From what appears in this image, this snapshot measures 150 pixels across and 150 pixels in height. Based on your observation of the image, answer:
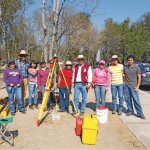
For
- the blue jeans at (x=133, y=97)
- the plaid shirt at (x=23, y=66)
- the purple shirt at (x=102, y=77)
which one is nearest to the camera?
the blue jeans at (x=133, y=97)

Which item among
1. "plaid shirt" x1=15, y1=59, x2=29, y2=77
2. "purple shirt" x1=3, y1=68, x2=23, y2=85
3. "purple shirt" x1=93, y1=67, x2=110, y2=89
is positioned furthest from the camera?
"plaid shirt" x1=15, y1=59, x2=29, y2=77

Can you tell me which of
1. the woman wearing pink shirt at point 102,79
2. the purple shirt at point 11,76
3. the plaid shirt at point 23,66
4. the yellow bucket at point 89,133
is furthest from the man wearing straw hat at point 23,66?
the yellow bucket at point 89,133

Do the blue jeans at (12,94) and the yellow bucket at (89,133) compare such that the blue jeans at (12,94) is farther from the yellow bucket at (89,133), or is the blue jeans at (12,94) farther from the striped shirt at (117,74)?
the striped shirt at (117,74)

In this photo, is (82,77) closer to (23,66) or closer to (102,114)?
(102,114)

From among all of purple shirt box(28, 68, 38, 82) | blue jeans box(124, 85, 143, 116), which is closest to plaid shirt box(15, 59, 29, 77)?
purple shirt box(28, 68, 38, 82)

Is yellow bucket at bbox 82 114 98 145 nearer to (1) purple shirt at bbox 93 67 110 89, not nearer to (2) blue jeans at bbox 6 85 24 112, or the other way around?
(1) purple shirt at bbox 93 67 110 89

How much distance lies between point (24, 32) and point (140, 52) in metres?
27.0

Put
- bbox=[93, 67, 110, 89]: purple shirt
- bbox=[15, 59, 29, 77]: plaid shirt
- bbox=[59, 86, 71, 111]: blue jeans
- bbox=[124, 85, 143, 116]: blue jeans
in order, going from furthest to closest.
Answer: bbox=[15, 59, 29, 77]: plaid shirt
bbox=[59, 86, 71, 111]: blue jeans
bbox=[93, 67, 110, 89]: purple shirt
bbox=[124, 85, 143, 116]: blue jeans

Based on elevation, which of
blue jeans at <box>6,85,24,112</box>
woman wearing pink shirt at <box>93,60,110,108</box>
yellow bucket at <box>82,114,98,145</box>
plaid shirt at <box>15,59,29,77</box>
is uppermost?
plaid shirt at <box>15,59,29,77</box>

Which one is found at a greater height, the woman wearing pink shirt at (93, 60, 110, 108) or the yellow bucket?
the woman wearing pink shirt at (93, 60, 110, 108)

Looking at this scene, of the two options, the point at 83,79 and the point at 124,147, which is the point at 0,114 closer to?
the point at 83,79

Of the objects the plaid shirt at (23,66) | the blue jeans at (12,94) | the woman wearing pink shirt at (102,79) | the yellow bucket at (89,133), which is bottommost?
A: the yellow bucket at (89,133)

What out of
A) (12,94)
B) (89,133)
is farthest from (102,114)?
(12,94)

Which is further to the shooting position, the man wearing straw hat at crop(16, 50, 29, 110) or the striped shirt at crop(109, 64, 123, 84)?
the man wearing straw hat at crop(16, 50, 29, 110)
